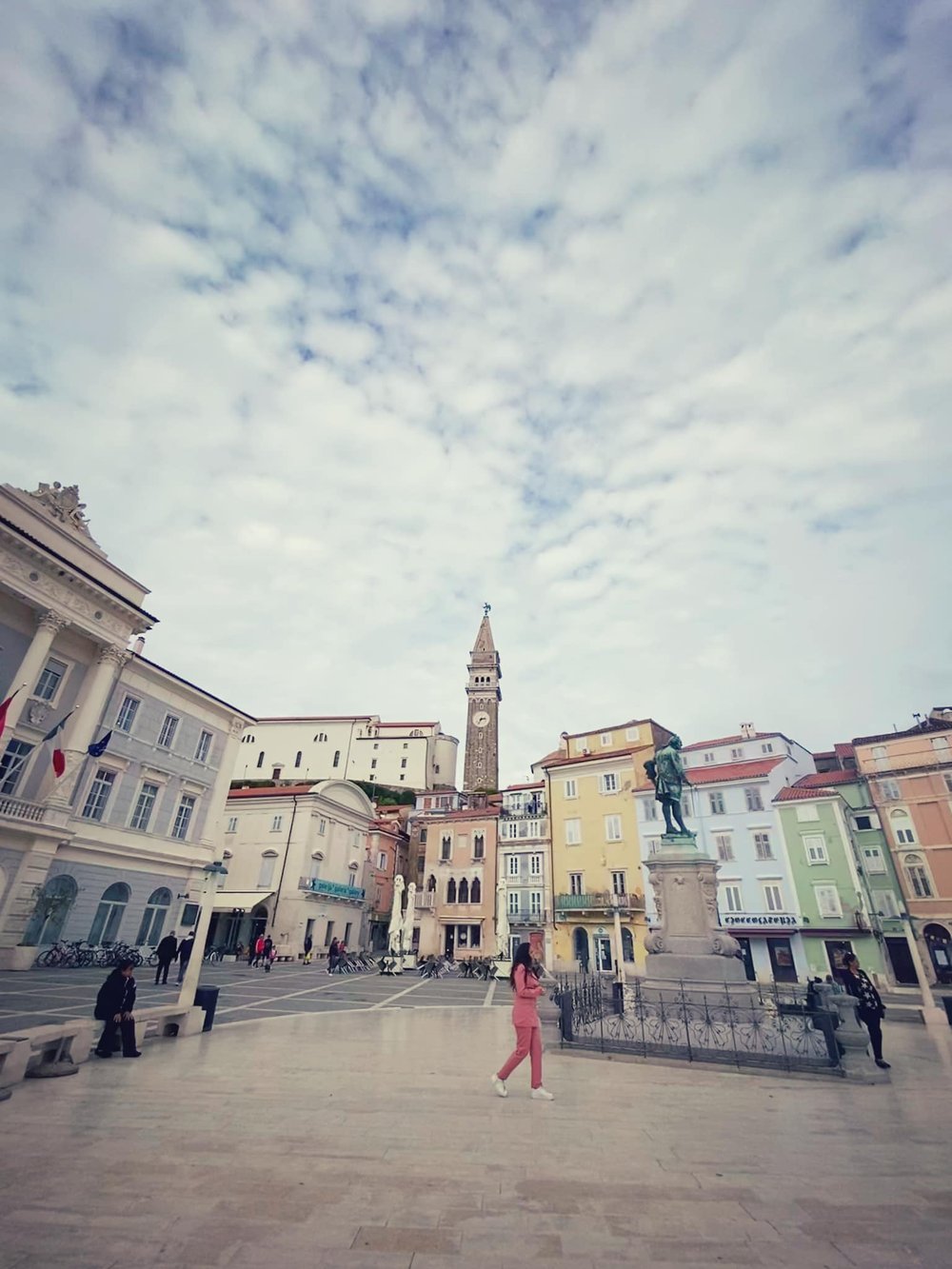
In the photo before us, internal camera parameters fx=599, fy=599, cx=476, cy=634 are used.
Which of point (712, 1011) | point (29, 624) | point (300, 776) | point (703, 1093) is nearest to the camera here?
point (703, 1093)

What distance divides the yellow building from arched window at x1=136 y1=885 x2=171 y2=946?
74.5 feet

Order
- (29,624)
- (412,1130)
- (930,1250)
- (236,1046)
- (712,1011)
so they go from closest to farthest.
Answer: (930,1250) → (412,1130) → (236,1046) → (712,1011) → (29,624)

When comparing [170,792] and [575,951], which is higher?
[170,792]

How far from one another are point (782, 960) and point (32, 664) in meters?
38.9

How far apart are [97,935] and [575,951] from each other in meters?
26.4

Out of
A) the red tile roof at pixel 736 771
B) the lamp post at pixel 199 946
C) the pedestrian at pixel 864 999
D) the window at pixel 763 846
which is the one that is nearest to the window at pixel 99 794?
the lamp post at pixel 199 946

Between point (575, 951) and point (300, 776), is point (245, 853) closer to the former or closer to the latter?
point (575, 951)

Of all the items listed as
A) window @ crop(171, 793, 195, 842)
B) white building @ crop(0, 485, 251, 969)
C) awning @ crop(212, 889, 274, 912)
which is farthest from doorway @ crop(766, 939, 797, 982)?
window @ crop(171, 793, 195, 842)

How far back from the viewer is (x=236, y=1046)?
391 inches

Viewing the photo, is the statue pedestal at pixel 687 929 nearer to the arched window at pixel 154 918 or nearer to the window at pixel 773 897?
the arched window at pixel 154 918

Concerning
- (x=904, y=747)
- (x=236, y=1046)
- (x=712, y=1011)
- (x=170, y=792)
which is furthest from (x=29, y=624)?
(x=904, y=747)

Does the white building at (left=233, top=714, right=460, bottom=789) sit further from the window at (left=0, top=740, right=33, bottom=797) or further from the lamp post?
the lamp post

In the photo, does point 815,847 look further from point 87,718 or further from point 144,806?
point 87,718

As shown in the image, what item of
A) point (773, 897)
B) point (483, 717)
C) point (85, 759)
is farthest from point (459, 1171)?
point (483, 717)
